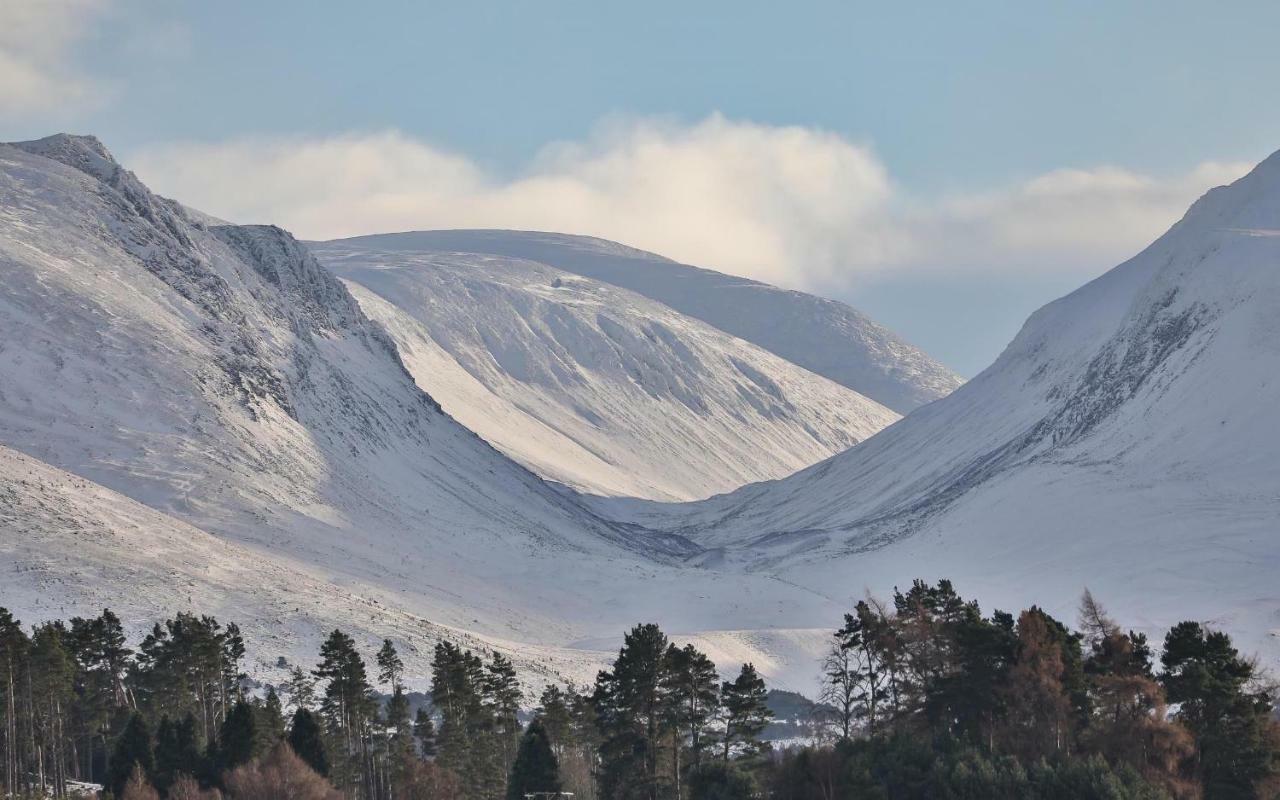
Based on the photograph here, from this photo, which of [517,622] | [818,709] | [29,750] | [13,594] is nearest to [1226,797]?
[818,709]

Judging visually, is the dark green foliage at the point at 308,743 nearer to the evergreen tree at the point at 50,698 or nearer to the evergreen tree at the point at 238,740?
the evergreen tree at the point at 238,740

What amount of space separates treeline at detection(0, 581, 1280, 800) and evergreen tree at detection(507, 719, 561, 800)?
9 cm

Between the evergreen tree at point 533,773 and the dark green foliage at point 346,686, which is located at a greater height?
the dark green foliage at point 346,686

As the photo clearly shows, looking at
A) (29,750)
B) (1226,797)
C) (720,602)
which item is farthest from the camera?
(720,602)

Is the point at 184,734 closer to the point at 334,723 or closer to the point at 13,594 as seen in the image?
the point at 334,723

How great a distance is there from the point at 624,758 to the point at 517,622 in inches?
4443

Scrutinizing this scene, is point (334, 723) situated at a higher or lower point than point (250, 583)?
lower

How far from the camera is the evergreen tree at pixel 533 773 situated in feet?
241

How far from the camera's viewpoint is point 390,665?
97625 mm

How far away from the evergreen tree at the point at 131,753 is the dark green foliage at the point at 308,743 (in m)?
6.03

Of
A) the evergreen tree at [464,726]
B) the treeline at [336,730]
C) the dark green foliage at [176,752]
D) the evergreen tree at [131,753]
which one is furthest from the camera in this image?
the evergreen tree at [464,726]

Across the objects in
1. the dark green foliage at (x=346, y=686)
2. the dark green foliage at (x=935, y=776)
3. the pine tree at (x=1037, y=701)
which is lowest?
the dark green foliage at (x=935, y=776)

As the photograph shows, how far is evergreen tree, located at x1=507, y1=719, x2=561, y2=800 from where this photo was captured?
7332cm

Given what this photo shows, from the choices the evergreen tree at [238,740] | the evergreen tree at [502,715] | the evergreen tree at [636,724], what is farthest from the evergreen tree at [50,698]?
the evergreen tree at [636,724]
